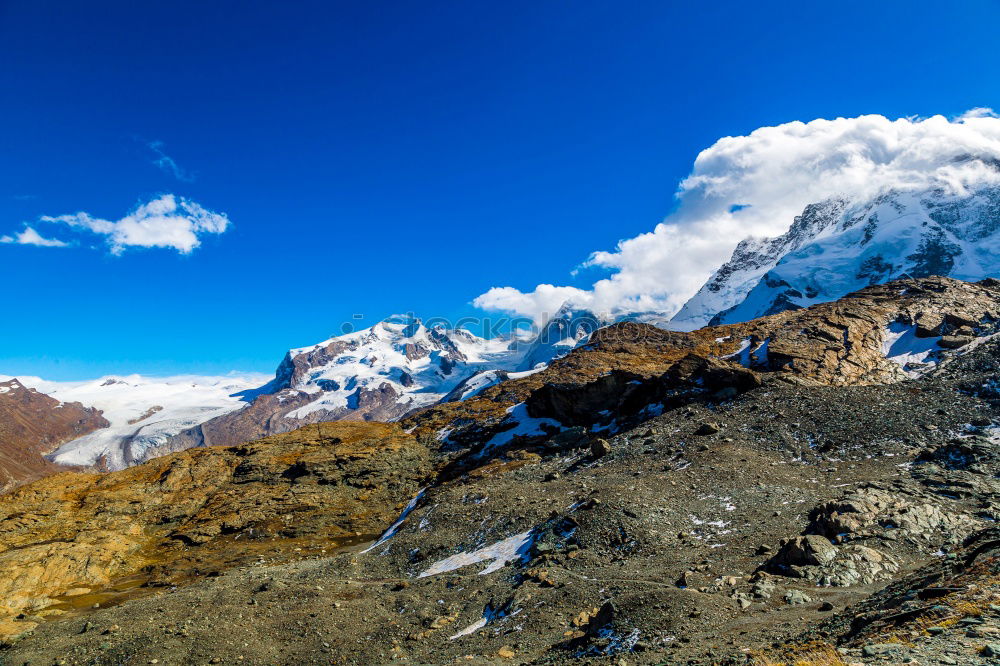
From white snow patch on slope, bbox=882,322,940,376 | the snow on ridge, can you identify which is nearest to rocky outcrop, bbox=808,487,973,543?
the snow on ridge

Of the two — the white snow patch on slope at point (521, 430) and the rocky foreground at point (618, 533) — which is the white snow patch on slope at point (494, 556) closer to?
the rocky foreground at point (618, 533)

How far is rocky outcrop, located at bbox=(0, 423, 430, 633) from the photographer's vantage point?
5381 cm

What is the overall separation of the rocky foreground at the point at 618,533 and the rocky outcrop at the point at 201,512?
1.38 ft

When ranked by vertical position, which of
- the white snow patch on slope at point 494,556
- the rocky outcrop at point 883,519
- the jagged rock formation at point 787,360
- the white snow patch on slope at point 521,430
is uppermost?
the jagged rock formation at point 787,360

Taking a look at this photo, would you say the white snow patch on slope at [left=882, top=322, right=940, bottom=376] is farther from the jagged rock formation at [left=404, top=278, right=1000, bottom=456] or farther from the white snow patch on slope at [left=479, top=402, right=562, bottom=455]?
the white snow patch on slope at [left=479, top=402, right=562, bottom=455]

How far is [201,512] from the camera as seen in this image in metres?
73.6

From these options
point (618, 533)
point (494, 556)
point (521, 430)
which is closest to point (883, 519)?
point (618, 533)

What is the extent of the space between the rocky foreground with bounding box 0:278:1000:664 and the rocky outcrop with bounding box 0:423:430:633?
42 centimetres

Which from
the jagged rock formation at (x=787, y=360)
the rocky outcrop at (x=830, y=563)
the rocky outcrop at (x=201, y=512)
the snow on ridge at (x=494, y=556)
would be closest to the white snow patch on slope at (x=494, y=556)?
the snow on ridge at (x=494, y=556)

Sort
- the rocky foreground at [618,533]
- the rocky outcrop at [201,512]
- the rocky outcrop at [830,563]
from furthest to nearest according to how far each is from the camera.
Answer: the rocky outcrop at [201,512] → the rocky outcrop at [830,563] → the rocky foreground at [618,533]

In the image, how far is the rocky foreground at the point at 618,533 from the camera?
1777cm

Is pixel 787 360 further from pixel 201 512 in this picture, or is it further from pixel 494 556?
pixel 201 512

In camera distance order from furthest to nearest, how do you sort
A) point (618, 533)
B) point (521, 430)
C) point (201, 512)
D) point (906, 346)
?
point (521, 430) < point (201, 512) < point (906, 346) < point (618, 533)

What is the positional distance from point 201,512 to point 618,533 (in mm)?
68080
